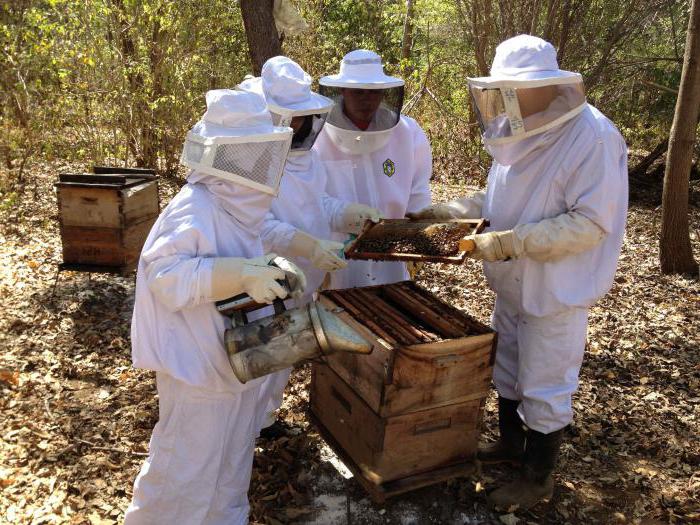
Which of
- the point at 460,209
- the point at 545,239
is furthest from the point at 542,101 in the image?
the point at 460,209

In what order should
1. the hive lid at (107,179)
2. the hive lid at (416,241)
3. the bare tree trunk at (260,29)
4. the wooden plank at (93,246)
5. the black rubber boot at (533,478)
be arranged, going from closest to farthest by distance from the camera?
1. the hive lid at (416,241)
2. the black rubber boot at (533,478)
3. the wooden plank at (93,246)
4. the hive lid at (107,179)
5. the bare tree trunk at (260,29)

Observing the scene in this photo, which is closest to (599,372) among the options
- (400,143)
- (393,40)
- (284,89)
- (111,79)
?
(400,143)

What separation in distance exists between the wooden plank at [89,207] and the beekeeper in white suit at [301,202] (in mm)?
2029

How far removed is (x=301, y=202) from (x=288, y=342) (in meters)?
1.31

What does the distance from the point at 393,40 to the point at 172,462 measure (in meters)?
15.7

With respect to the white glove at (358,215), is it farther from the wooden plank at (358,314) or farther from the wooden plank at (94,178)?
the wooden plank at (94,178)

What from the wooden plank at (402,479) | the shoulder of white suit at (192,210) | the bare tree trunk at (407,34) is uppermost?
the bare tree trunk at (407,34)

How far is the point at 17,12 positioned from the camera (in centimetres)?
947

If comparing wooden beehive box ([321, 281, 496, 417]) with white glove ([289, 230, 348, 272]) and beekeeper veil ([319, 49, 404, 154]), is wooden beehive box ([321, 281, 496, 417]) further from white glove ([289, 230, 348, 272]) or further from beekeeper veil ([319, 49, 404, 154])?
beekeeper veil ([319, 49, 404, 154])

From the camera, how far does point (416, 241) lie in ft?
10.7

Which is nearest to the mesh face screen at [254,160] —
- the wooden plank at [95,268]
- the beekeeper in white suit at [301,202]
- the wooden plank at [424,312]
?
the beekeeper in white suit at [301,202]

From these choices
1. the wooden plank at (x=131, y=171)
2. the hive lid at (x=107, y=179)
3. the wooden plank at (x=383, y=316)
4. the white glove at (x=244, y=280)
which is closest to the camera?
the white glove at (x=244, y=280)

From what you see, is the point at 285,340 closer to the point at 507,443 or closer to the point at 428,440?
the point at 428,440

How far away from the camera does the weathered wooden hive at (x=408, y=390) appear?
2.69 meters
